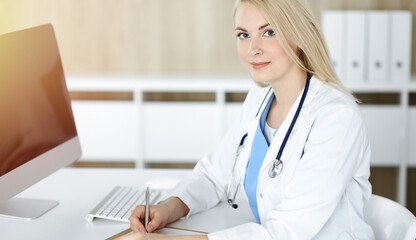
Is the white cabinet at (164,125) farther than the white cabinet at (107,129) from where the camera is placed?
No

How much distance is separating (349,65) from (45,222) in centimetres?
215

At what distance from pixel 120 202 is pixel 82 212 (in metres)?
0.12

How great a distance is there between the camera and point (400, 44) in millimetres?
3168

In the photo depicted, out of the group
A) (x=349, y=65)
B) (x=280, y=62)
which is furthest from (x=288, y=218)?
(x=349, y=65)

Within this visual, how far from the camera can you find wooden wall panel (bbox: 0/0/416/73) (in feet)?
11.9

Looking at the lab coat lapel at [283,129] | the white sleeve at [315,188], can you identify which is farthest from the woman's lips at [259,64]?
the white sleeve at [315,188]

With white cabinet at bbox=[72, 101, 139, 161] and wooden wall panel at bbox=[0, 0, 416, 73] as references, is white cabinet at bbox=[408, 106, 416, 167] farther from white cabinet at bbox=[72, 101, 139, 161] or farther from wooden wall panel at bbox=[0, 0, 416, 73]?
white cabinet at bbox=[72, 101, 139, 161]

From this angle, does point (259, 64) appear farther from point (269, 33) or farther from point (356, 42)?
point (356, 42)

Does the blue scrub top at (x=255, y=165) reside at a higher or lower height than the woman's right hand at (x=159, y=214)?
higher

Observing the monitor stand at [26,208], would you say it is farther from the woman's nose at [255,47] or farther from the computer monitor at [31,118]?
the woman's nose at [255,47]

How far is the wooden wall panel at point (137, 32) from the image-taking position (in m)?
3.62

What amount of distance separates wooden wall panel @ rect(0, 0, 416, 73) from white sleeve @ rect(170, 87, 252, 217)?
5.92 ft

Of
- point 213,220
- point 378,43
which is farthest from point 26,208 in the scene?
point 378,43

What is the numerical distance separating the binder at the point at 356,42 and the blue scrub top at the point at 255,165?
1667mm
